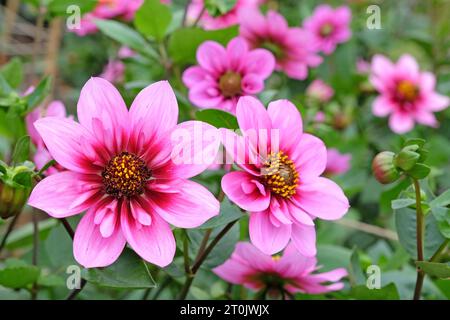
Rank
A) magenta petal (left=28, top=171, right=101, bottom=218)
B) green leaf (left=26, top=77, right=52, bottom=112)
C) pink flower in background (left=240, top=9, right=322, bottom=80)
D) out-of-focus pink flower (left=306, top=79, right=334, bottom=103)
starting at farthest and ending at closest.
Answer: out-of-focus pink flower (left=306, top=79, right=334, bottom=103), pink flower in background (left=240, top=9, right=322, bottom=80), green leaf (left=26, top=77, right=52, bottom=112), magenta petal (left=28, top=171, right=101, bottom=218)

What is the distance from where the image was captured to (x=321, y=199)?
0.64 metres

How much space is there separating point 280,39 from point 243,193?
57 cm

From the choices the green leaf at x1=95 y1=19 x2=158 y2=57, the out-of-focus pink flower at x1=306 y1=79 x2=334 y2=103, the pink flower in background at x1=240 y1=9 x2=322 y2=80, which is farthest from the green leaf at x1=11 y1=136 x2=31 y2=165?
the out-of-focus pink flower at x1=306 y1=79 x2=334 y2=103

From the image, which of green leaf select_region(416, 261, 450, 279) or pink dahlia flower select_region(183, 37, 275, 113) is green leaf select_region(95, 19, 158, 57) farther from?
green leaf select_region(416, 261, 450, 279)

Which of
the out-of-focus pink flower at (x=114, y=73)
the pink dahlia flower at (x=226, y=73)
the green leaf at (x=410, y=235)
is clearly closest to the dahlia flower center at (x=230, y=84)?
the pink dahlia flower at (x=226, y=73)

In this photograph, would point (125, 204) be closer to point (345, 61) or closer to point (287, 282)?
point (287, 282)

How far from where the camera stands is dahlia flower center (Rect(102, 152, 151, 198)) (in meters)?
0.61

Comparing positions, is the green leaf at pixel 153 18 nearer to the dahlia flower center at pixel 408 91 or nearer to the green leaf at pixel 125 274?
the green leaf at pixel 125 274

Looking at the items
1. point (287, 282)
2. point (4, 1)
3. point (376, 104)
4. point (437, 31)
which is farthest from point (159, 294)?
point (4, 1)

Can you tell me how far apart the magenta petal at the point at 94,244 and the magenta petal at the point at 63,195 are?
18 mm

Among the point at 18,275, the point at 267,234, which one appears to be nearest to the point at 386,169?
the point at 267,234

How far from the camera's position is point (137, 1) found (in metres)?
1.25

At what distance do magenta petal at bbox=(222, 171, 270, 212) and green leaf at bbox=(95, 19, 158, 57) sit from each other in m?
0.44

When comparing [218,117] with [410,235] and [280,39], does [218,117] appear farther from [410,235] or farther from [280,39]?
[280,39]
